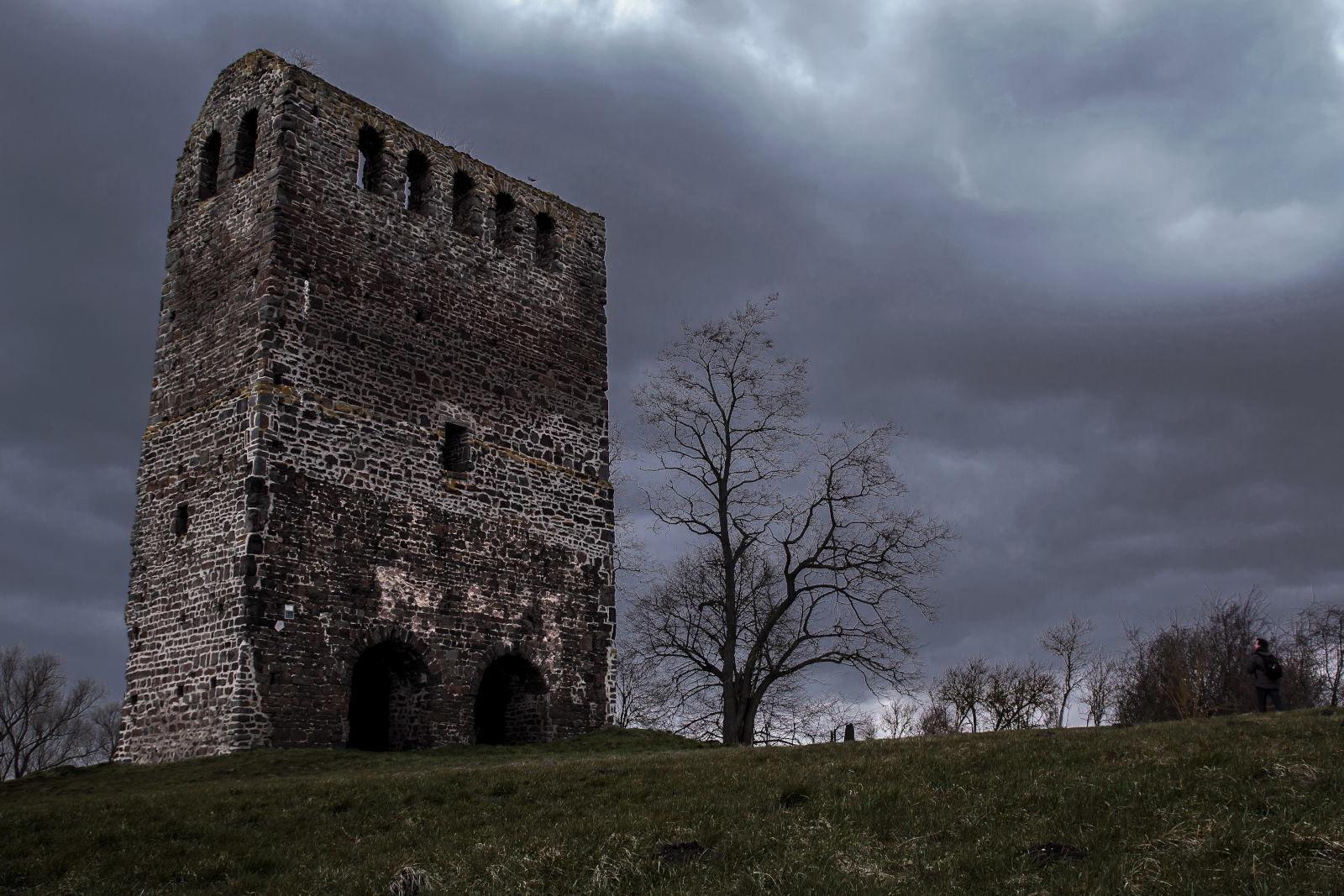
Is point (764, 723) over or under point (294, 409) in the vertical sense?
under

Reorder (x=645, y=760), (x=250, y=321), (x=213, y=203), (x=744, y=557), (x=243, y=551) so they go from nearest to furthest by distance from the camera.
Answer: (x=645, y=760)
(x=243, y=551)
(x=250, y=321)
(x=213, y=203)
(x=744, y=557)

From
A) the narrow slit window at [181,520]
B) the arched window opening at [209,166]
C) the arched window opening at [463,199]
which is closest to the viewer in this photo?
the narrow slit window at [181,520]

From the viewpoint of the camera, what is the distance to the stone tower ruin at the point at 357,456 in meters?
20.8

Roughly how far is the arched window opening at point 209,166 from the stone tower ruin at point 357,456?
0.14 feet

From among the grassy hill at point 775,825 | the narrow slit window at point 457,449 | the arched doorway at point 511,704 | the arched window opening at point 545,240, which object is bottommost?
the grassy hill at point 775,825

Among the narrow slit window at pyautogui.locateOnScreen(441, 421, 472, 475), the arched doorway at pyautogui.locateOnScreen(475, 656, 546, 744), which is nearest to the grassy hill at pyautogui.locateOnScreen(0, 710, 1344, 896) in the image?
the arched doorway at pyautogui.locateOnScreen(475, 656, 546, 744)

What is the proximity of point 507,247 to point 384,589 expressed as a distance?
9344 mm

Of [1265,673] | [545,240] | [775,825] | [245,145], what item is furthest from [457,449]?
[1265,673]

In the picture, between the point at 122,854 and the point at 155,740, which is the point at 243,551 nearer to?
the point at 155,740

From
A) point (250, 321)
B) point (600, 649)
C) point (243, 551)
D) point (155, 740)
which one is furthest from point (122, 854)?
point (600, 649)

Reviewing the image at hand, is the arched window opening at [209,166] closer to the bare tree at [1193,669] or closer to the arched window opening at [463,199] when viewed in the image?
the arched window opening at [463,199]

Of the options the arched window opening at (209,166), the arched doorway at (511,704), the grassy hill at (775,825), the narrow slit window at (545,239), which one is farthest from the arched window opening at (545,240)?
the grassy hill at (775,825)

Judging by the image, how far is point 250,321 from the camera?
2197cm

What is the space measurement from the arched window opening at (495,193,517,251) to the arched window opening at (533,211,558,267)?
0.83 meters
